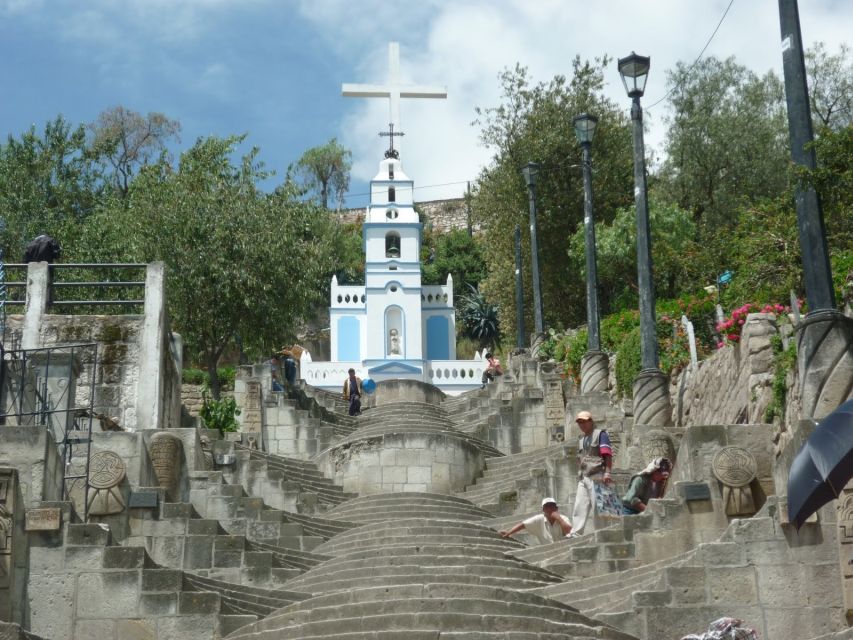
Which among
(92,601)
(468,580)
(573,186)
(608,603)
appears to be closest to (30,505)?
(92,601)

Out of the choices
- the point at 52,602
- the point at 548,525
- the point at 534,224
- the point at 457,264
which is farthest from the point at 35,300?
the point at 457,264

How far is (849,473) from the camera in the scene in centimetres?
1087

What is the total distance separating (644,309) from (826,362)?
6.12m

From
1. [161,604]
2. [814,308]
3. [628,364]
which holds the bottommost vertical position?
[161,604]

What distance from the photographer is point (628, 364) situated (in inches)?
1040

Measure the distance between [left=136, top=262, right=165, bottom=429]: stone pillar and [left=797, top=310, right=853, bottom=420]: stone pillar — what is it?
1108 cm

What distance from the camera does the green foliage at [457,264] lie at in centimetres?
7031

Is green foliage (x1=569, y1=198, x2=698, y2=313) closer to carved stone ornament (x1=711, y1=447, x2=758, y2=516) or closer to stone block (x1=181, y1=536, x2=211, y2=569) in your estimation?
carved stone ornament (x1=711, y1=447, x2=758, y2=516)

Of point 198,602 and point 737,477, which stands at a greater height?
point 737,477

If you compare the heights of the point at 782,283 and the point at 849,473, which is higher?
the point at 782,283

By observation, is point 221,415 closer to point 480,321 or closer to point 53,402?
point 53,402

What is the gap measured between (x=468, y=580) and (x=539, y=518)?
305cm

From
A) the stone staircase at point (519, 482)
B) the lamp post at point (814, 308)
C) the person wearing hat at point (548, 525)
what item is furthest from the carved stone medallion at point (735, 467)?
the stone staircase at point (519, 482)

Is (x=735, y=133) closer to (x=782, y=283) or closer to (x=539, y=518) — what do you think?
(x=782, y=283)
